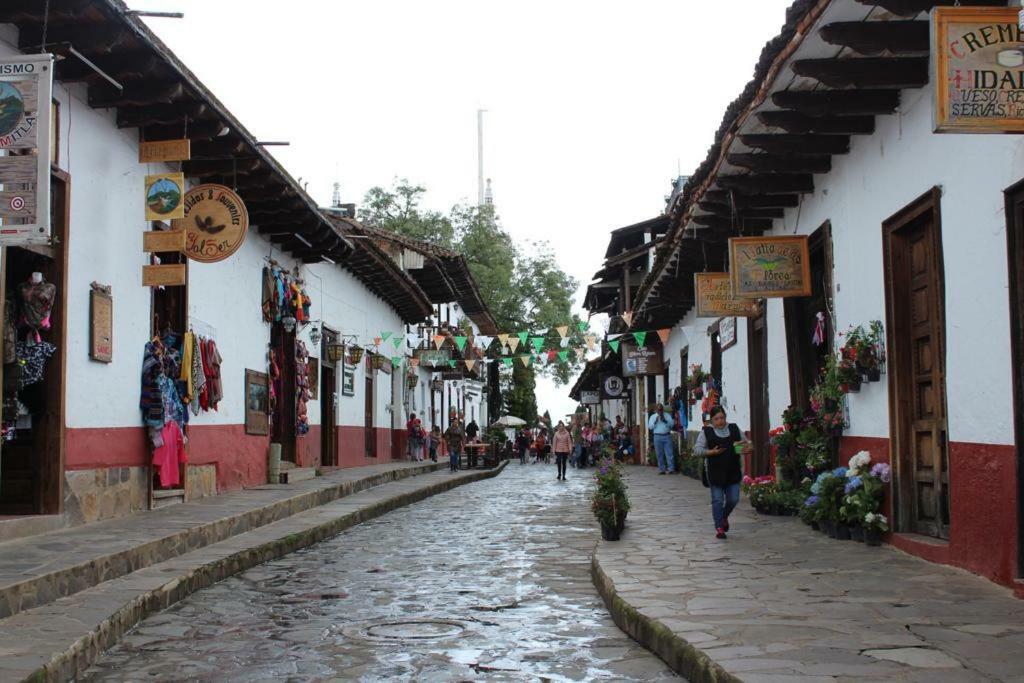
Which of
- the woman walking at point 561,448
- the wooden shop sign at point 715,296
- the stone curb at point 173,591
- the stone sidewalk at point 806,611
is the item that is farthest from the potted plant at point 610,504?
the woman walking at point 561,448

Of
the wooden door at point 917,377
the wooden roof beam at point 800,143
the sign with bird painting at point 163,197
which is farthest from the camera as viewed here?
the sign with bird painting at point 163,197

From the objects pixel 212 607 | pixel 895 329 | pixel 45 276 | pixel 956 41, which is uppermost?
pixel 956 41

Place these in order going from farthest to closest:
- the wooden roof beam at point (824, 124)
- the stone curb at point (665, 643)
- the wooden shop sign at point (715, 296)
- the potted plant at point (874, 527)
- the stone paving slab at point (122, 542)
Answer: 1. the wooden shop sign at point (715, 296)
2. the wooden roof beam at point (824, 124)
3. the potted plant at point (874, 527)
4. the stone paving slab at point (122, 542)
5. the stone curb at point (665, 643)

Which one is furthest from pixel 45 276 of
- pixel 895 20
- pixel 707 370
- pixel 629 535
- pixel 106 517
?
pixel 707 370

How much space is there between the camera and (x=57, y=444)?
949 cm

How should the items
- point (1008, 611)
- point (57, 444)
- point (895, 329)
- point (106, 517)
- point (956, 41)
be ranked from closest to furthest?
point (956, 41) → point (1008, 611) → point (895, 329) → point (57, 444) → point (106, 517)

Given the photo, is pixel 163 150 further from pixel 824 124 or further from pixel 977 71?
pixel 977 71

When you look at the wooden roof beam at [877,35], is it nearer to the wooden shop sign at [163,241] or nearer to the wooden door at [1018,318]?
the wooden door at [1018,318]

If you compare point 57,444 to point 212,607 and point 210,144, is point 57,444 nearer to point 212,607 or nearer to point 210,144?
point 212,607

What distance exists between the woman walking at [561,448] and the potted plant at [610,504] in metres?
15.0

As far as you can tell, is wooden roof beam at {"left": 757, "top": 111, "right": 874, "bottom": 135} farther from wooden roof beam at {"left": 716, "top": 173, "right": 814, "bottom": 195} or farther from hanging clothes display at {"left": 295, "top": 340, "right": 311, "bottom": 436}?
hanging clothes display at {"left": 295, "top": 340, "right": 311, "bottom": 436}

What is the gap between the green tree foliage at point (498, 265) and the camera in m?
51.6

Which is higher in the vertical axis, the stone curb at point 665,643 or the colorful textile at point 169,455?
the colorful textile at point 169,455

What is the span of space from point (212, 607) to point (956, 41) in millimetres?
6183
